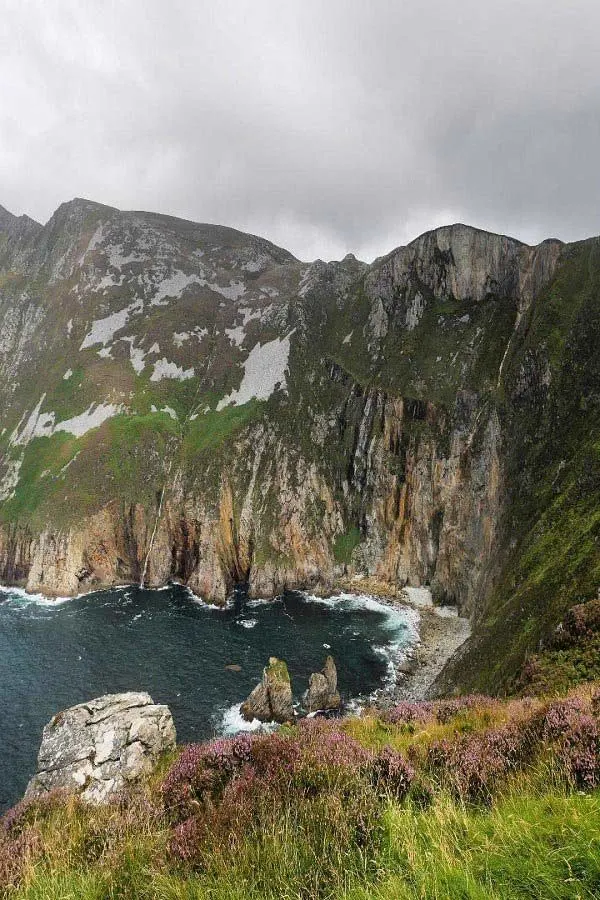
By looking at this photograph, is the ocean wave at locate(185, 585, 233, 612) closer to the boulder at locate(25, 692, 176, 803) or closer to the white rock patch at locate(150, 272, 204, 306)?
the boulder at locate(25, 692, 176, 803)

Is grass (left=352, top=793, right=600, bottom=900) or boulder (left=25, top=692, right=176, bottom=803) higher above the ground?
grass (left=352, top=793, right=600, bottom=900)

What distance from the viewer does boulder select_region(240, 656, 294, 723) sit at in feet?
126

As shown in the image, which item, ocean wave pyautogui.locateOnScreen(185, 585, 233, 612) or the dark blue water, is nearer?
the dark blue water

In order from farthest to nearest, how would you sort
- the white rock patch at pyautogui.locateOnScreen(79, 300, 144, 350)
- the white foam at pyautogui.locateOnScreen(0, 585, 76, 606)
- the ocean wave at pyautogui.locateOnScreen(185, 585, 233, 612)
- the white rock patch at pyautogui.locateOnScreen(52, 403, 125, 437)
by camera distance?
the white rock patch at pyautogui.locateOnScreen(79, 300, 144, 350) → the white rock patch at pyautogui.locateOnScreen(52, 403, 125, 437) → the white foam at pyautogui.locateOnScreen(0, 585, 76, 606) → the ocean wave at pyautogui.locateOnScreen(185, 585, 233, 612)

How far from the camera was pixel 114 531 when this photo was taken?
73.8 m

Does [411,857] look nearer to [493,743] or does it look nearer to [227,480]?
[493,743]

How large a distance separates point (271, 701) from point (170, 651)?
16.3 metres

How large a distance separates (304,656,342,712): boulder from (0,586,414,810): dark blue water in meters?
1.64

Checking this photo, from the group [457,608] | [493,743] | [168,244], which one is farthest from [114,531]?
[168,244]

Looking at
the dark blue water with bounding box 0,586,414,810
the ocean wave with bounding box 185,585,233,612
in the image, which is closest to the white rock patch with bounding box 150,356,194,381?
the dark blue water with bounding box 0,586,414,810

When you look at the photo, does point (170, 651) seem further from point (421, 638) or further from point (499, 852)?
point (499, 852)

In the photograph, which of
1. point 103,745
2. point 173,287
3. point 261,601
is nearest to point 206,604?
point 261,601

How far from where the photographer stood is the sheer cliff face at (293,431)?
219 feet

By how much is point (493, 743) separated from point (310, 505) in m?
70.3
